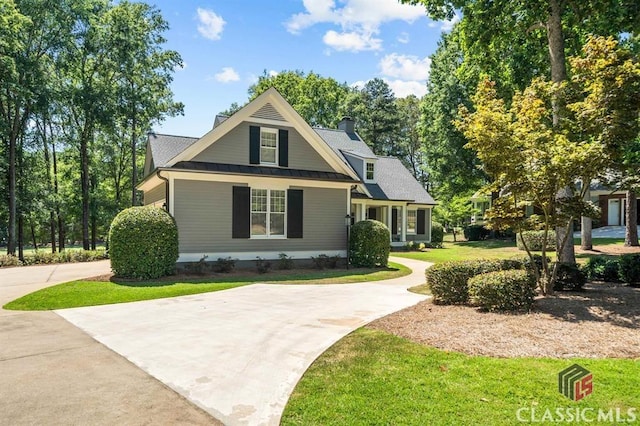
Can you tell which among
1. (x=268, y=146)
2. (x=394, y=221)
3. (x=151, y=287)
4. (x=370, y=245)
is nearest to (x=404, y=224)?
(x=394, y=221)

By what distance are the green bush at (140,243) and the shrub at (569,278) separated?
10.8 meters

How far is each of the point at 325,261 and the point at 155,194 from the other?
8093 millimetres

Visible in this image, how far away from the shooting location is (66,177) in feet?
99.9

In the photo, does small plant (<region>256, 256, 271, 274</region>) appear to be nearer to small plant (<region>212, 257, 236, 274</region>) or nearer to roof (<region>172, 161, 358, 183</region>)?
small plant (<region>212, 257, 236, 274</region>)

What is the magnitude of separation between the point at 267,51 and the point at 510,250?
54.7 feet

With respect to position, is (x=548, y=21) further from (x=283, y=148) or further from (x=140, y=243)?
(x=140, y=243)

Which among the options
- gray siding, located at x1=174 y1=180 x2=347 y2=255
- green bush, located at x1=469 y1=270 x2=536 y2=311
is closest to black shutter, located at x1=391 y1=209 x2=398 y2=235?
gray siding, located at x1=174 y1=180 x2=347 y2=255

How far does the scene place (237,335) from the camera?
6.24 m

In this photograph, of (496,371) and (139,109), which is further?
(139,109)

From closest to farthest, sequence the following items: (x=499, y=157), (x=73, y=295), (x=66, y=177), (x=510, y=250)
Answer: (x=499, y=157)
(x=73, y=295)
(x=510, y=250)
(x=66, y=177)

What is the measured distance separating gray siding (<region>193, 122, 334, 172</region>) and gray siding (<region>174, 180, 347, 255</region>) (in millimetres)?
987

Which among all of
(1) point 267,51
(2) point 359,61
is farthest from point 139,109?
(2) point 359,61

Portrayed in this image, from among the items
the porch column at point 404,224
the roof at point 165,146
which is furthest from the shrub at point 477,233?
the roof at point 165,146

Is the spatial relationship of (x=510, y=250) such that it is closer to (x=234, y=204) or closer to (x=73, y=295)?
(x=234, y=204)
